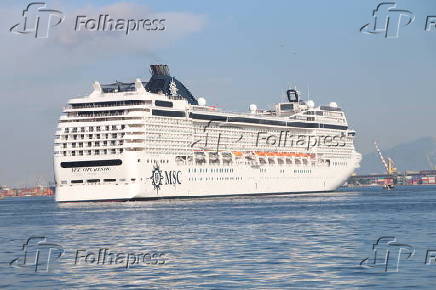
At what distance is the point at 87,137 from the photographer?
9681cm

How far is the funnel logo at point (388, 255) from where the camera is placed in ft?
105

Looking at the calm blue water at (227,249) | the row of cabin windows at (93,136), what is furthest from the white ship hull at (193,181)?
the calm blue water at (227,249)

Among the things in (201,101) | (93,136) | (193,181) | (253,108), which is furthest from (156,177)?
(253,108)

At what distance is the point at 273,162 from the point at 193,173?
848 inches

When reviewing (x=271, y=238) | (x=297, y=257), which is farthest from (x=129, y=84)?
(x=297, y=257)

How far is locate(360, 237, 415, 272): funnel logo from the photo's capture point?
32.1 metres

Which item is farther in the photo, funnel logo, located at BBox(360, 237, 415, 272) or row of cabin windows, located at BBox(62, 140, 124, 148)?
row of cabin windows, located at BBox(62, 140, 124, 148)

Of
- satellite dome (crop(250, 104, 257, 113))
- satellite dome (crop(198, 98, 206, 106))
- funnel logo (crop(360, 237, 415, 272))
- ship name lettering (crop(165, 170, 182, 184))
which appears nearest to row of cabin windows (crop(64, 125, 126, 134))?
ship name lettering (crop(165, 170, 182, 184))

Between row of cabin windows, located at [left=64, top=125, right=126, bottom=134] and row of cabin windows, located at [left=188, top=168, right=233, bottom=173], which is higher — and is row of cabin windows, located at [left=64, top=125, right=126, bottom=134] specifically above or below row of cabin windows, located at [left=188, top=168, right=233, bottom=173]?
above

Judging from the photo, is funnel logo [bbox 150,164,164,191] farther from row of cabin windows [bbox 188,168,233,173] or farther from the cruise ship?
row of cabin windows [bbox 188,168,233,173]

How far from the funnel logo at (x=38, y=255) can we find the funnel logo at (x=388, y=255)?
13.3 metres

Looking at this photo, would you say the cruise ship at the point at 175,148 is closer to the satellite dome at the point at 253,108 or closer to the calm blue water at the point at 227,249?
the satellite dome at the point at 253,108

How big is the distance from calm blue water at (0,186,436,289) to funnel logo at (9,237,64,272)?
0.31 feet

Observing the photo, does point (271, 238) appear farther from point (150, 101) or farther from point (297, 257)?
point (150, 101)
